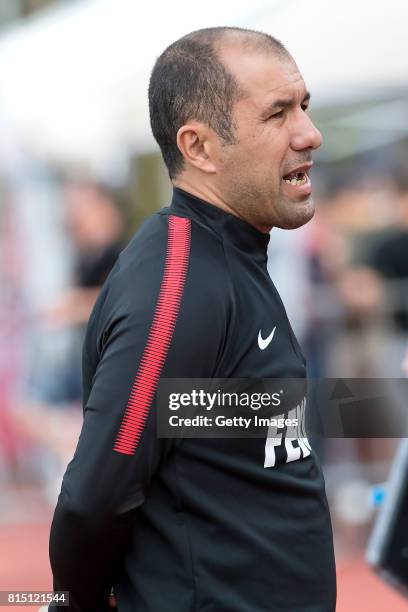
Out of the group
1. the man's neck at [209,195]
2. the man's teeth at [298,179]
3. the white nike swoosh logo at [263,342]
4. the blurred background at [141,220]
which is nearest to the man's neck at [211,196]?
the man's neck at [209,195]

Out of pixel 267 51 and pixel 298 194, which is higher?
pixel 267 51

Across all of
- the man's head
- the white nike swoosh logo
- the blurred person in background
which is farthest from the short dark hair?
the blurred person in background

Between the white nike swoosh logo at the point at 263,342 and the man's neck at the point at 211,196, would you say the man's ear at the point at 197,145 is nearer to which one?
the man's neck at the point at 211,196

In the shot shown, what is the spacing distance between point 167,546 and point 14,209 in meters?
5.72

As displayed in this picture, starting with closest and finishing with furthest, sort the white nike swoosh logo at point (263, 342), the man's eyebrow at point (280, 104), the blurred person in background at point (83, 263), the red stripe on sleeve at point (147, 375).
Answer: the red stripe on sleeve at point (147, 375) < the white nike swoosh logo at point (263, 342) < the man's eyebrow at point (280, 104) < the blurred person in background at point (83, 263)

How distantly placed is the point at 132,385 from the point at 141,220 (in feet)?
16.5

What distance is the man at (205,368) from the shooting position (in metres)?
1.84

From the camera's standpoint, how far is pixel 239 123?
2039 mm

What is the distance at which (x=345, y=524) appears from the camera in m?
5.51

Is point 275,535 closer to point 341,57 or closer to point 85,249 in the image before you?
point 85,249

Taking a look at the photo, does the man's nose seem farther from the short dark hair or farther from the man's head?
the short dark hair

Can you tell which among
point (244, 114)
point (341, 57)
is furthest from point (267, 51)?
point (341, 57)

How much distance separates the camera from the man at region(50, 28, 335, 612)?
1.84 m

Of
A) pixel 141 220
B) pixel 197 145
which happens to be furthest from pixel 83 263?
pixel 197 145
